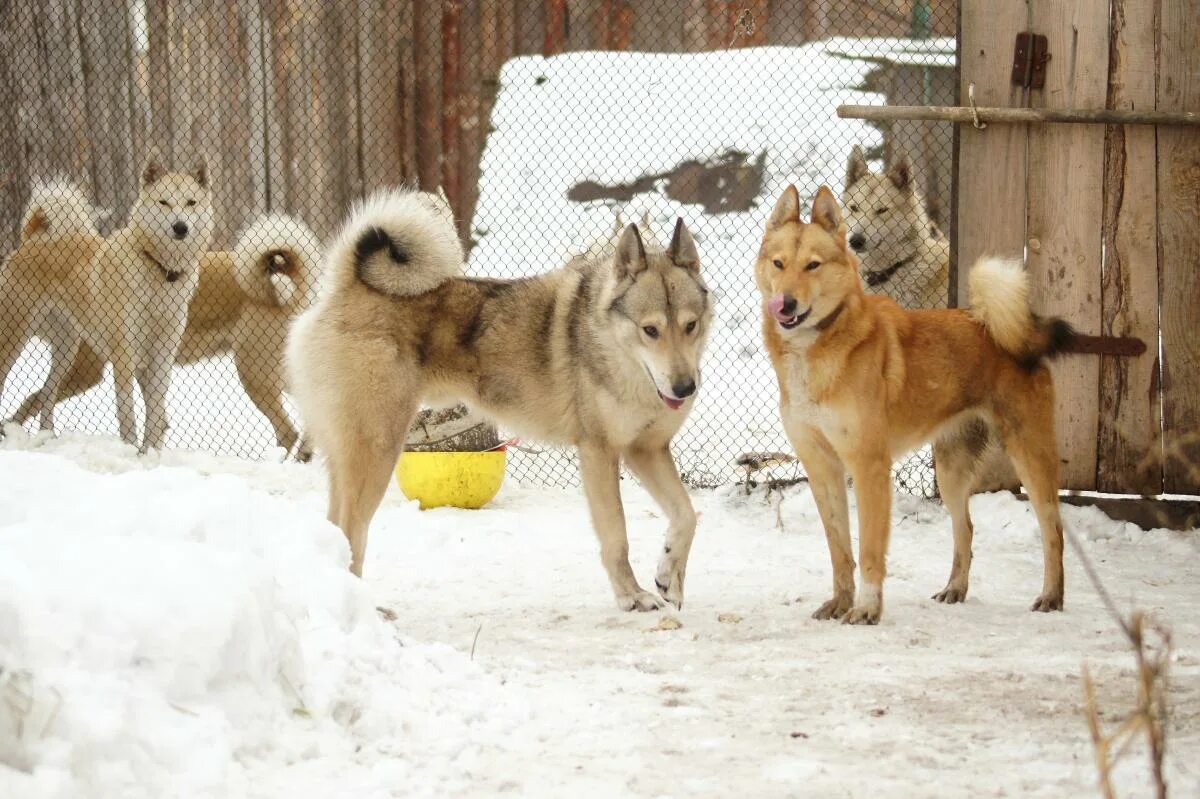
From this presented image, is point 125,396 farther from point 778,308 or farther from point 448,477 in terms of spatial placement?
Result: point 778,308

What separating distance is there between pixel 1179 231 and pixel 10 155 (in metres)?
7.93

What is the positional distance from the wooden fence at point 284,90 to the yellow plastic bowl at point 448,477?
4882 millimetres

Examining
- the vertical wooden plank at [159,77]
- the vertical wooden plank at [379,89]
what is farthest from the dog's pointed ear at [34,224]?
the vertical wooden plank at [379,89]

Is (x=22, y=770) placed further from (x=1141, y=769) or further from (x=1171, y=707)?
(x=1171, y=707)

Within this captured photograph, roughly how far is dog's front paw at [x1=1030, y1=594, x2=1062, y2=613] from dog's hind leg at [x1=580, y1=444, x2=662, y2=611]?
1.34m

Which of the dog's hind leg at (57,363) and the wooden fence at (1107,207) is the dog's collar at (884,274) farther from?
the dog's hind leg at (57,363)

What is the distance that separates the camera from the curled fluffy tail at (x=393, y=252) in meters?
5.04

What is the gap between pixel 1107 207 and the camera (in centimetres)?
628

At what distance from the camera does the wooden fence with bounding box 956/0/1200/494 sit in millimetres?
6180

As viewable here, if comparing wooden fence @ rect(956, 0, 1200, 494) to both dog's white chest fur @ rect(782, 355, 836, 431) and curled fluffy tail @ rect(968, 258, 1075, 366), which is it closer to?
curled fluffy tail @ rect(968, 258, 1075, 366)

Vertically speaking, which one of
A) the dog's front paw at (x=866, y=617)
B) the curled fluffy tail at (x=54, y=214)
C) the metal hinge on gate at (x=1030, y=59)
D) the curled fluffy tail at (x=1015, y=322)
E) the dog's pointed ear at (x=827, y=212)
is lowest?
the dog's front paw at (x=866, y=617)

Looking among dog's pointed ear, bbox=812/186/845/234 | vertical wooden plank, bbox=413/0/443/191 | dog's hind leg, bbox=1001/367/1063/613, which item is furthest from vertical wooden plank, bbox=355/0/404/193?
dog's hind leg, bbox=1001/367/1063/613

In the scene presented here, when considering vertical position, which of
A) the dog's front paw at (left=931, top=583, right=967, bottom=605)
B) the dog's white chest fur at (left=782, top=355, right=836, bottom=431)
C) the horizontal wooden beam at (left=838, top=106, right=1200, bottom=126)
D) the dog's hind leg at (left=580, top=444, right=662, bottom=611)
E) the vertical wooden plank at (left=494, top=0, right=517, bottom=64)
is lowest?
the dog's front paw at (left=931, top=583, right=967, bottom=605)

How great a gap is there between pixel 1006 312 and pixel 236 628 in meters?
3.08
